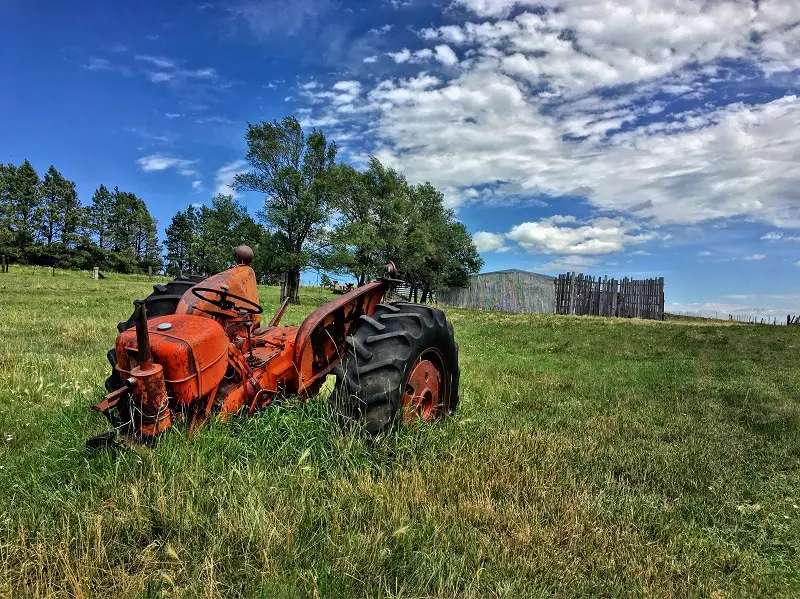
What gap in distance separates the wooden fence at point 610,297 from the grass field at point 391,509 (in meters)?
28.8

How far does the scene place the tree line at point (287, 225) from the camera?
35.6 m

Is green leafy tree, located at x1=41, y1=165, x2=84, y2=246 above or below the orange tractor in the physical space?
above

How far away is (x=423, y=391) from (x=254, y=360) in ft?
4.88

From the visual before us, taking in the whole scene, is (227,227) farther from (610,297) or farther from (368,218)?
(610,297)

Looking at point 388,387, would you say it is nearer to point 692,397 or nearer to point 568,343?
point 692,397

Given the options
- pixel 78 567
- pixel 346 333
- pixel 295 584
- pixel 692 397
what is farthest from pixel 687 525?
pixel 692 397

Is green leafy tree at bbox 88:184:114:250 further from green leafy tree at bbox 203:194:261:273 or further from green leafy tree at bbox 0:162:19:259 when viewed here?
green leafy tree at bbox 203:194:261:273

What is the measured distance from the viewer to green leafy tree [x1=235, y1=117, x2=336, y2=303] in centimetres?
3572

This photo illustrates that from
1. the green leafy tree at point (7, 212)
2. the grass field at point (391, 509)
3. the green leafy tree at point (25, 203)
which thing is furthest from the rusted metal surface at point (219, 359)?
the green leafy tree at point (25, 203)

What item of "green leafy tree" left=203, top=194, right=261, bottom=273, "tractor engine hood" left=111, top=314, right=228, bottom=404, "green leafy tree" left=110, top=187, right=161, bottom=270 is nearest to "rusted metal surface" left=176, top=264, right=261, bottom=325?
"tractor engine hood" left=111, top=314, right=228, bottom=404

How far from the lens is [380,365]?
394cm

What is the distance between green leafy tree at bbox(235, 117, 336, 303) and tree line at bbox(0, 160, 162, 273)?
119 feet

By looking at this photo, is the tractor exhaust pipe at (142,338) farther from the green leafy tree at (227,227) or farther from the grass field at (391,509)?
the green leafy tree at (227,227)

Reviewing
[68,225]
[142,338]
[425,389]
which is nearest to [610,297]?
[425,389]
